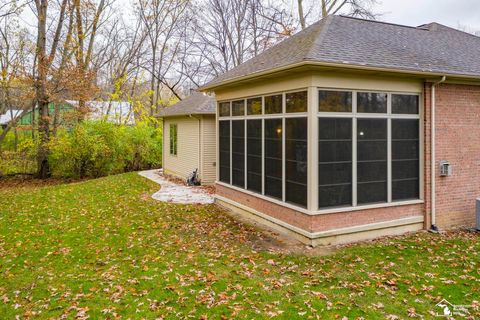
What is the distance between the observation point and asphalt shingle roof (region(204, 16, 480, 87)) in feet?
23.2

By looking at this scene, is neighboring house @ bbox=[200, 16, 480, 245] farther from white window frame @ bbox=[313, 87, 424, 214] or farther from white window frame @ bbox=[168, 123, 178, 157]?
white window frame @ bbox=[168, 123, 178, 157]

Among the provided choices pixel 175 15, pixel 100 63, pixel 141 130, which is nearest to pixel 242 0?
pixel 175 15

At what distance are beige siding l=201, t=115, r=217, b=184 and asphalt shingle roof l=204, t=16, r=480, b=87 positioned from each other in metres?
4.38

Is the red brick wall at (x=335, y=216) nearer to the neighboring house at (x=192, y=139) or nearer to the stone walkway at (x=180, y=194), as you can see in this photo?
the stone walkway at (x=180, y=194)

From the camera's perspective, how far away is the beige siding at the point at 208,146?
1439 centimetres

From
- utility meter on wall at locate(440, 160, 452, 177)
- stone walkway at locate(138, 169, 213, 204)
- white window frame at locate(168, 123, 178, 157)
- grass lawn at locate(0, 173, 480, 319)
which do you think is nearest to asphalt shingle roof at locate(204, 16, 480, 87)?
utility meter on wall at locate(440, 160, 452, 177)

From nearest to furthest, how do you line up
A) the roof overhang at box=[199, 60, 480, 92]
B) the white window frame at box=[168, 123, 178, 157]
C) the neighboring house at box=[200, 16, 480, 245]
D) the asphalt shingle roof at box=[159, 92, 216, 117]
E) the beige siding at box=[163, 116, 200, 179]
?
the roof overhang at box=[199, 60, 480, 92] < the neighboring house at box=[200, 16, 480, 245] < the asphalt shingle roof at box=[159, 92, 216, 117] < the beige siding at box=[163, 116, 200, 179] < the white window frame at box=[168, 123, 178, 157]

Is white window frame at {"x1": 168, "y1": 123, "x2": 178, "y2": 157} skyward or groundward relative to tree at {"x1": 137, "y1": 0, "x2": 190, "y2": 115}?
groundward

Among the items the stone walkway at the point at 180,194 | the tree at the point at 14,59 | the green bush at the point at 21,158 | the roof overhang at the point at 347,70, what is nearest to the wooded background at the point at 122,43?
the tree at the point at 14,59

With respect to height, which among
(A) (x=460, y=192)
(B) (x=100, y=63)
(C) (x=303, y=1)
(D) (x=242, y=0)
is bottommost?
(A) (x=460, y=192)

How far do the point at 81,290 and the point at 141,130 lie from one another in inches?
631

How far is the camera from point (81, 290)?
5270 millimetres

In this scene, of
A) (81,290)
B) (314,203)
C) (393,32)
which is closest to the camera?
(81,290)

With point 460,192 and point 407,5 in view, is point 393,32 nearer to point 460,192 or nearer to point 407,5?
point 460,192
